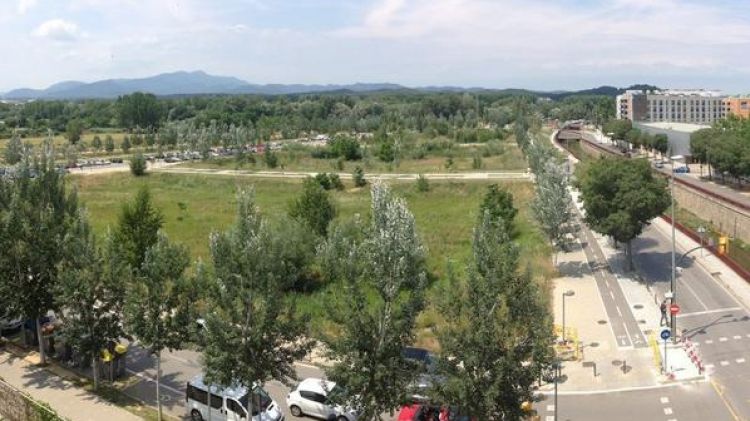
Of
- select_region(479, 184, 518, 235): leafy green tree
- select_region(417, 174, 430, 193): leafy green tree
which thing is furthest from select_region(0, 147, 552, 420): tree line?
select_region(417, 174, 430, 193): leafy green tree

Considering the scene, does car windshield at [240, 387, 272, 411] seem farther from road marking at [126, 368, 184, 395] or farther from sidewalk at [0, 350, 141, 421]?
road marking at [126, 368, 184, 395]

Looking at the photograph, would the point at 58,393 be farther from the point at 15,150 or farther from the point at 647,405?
the point at 15,150

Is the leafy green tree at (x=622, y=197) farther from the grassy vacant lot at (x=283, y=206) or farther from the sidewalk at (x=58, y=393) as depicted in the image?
the sidewalk at (x=58, y=393)

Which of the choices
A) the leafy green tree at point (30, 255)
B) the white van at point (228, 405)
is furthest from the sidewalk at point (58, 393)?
the leafy green tree at point (30, 255)

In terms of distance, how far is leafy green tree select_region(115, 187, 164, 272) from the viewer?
128ft

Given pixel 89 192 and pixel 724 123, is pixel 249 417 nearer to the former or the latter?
pixel 89 192

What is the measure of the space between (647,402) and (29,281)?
920 inches

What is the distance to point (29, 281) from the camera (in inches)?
1008

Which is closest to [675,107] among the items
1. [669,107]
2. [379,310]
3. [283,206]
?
[669,107]

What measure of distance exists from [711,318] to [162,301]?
2648 cm

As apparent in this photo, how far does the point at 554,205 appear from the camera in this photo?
141 ft

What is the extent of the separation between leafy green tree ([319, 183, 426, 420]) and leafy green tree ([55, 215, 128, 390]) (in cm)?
924

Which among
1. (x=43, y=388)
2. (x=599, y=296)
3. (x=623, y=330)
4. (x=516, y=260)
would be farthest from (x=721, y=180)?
(x=43, y=388)

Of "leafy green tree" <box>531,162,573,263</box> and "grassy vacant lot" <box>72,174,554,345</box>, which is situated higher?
"leafy green tree" <box>531,162,573,263</box>
